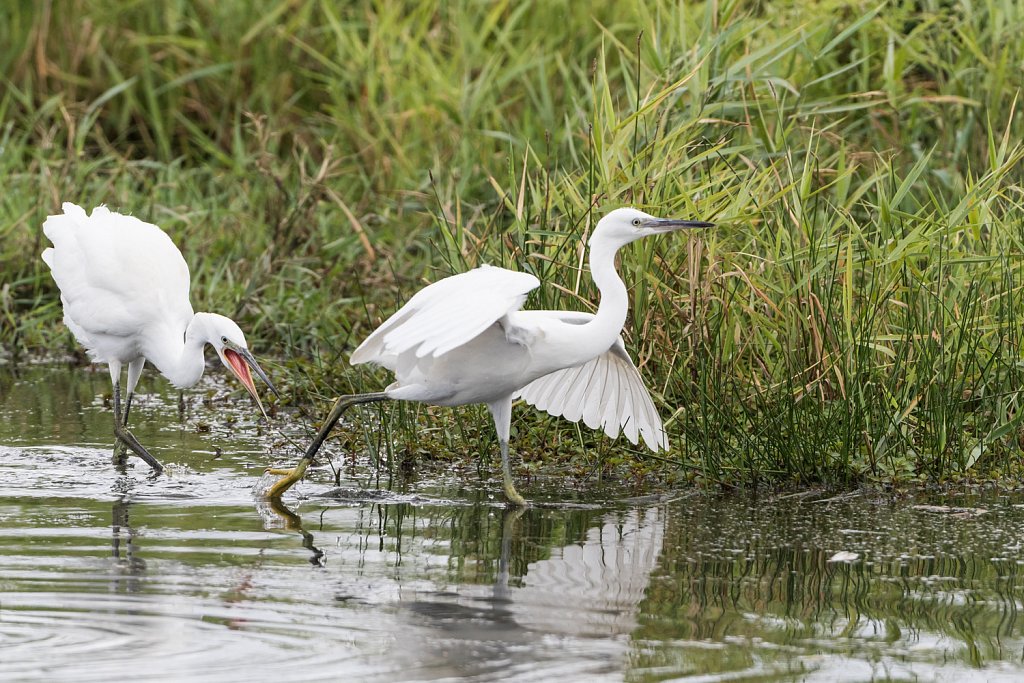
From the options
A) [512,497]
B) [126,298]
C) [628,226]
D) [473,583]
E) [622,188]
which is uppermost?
[622,188]

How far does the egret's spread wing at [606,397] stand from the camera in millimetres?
5859

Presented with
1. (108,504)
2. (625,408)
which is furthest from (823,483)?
(108,504)

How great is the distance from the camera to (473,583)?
14.9ft

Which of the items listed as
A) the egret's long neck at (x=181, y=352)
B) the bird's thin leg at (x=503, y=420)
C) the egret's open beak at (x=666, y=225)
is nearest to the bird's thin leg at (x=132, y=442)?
the egret's long neck at (x=181, y=352)

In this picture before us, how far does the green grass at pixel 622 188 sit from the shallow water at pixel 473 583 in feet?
1.63

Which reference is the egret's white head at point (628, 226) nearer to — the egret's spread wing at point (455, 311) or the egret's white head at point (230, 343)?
the egret's spread wing at point (455, 311)

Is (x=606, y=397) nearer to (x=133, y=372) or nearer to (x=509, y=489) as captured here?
(x=509, y=489)

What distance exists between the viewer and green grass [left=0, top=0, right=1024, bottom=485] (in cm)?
597

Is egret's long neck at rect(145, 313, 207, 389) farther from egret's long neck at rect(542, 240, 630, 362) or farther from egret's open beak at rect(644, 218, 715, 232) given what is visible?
egret's open beak at rect(644, 218, 715, 232)

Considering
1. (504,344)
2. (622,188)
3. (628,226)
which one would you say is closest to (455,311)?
(504,344)

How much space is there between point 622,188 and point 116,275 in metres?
2.10

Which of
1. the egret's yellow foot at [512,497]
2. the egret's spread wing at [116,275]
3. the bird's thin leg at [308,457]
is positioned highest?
the egret's spread wing at [116,275]

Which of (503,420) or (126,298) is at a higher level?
(126,298)

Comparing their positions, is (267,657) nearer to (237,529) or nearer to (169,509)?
(237,529)
